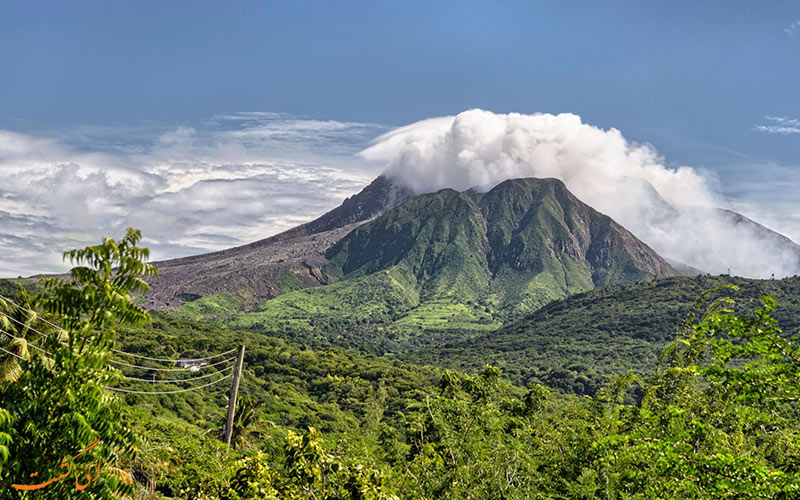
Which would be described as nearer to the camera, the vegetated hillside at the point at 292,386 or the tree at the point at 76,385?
the tree at the point at 76,385

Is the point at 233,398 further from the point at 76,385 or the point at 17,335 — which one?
the point at 76,385

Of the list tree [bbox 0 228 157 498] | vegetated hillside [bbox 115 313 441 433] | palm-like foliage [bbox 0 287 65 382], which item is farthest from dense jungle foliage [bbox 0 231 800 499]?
vegetated hillside [bbox 115 313 441 433]

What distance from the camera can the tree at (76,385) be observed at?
24.0ft

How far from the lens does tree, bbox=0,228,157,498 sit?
24.0 feet

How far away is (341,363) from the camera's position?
112 metres

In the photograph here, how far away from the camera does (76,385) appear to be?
24.5 feet

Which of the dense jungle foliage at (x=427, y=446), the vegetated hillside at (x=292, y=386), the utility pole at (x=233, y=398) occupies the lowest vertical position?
the vegetated hillside at (x=292, y=386)

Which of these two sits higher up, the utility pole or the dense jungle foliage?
the dense jungle foliage

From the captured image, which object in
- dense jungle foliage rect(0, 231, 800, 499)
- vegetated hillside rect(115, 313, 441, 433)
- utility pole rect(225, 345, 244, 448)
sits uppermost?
dense jungle foliage rect(0, 231, 800, 499)

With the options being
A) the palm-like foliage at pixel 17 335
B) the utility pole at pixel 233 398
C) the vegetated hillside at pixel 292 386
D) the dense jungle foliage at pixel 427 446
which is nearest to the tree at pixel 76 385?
the dense jungle foliage at pixel 427 446

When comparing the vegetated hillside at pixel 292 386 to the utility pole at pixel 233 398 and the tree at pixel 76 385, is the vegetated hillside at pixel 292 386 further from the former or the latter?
the tree at pixel 76 385

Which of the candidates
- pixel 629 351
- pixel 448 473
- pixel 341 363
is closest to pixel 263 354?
pixel 341 363

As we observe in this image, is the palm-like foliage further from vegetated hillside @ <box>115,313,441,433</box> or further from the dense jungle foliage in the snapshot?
vegetated hillside @ <box>115,313,441,433</box>

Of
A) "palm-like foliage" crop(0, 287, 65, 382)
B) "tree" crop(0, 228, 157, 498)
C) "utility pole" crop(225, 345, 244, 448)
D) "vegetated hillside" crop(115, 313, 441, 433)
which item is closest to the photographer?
"tree" crop(0, 228, 157, 498)
